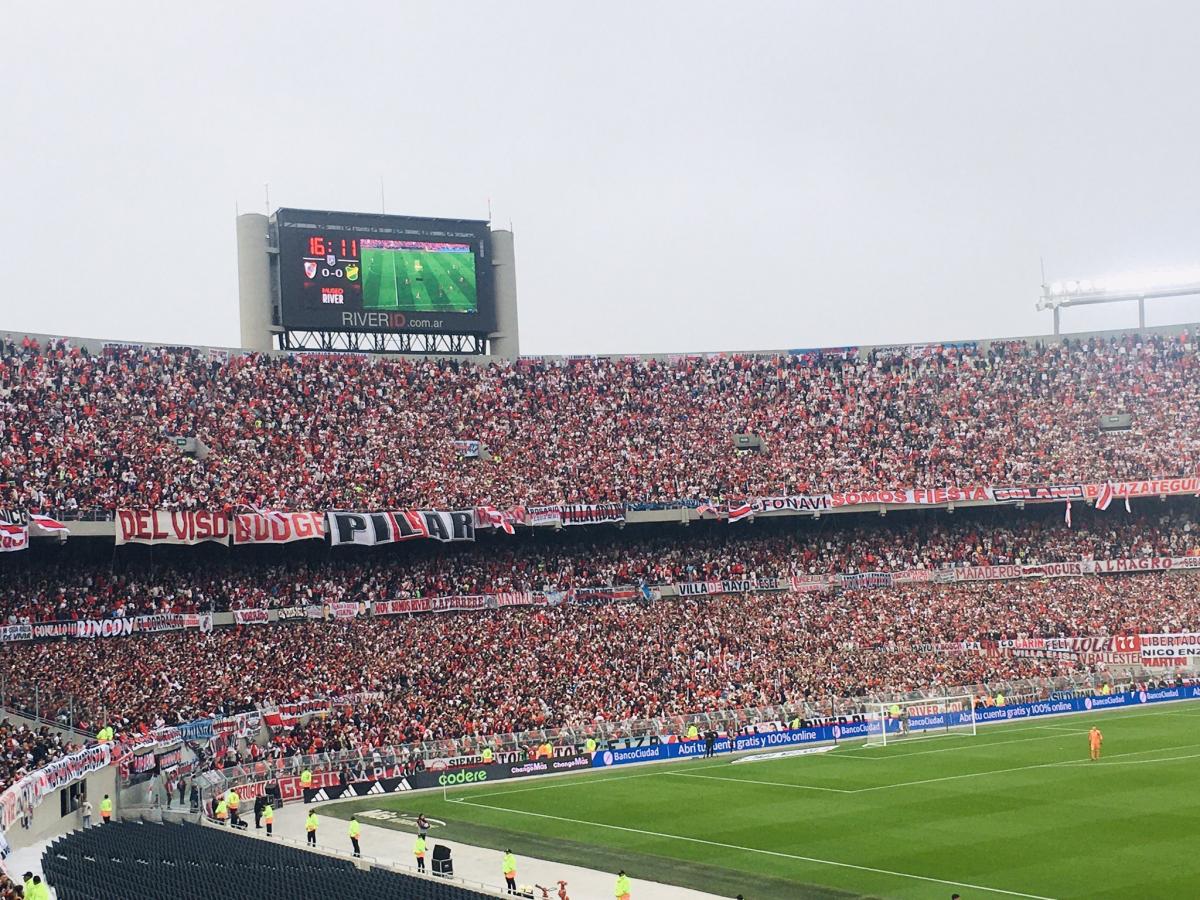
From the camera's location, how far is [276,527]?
56031 millimetres

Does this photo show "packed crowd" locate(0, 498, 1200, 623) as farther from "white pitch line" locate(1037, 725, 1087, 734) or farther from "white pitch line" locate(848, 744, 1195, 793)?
"white pitch line" locate(848, 744, 1195, 793)

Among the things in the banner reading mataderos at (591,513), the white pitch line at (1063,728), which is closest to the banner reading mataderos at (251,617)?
the banner reading mataderos at (591,513)

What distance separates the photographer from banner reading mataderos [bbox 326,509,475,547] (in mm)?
57906

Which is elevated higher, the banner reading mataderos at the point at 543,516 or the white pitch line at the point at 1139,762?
the banner reading mataderos at the point at 543,516

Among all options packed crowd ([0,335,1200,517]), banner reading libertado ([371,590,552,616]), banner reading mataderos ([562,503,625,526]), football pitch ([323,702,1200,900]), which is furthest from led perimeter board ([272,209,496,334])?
football pitch ([323,702,1200,900])

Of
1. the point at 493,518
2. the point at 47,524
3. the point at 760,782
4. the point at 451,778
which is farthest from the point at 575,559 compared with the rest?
the point at 47,524

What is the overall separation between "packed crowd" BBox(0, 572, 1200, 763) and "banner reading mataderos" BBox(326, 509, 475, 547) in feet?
11.4

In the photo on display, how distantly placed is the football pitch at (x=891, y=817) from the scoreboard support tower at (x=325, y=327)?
28.5m

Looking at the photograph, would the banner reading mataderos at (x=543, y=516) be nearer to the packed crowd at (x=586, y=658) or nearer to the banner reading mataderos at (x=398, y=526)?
the banner reading mataderos at (x=398, y=526)

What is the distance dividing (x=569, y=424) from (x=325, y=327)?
1269 centimetres

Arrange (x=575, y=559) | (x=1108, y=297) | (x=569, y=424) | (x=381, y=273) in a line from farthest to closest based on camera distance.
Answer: (x=1108, y=297) → (x=569, y=424) → (x=381, y=273) → (x=575, y=559)

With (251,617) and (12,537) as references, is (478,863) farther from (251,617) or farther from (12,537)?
(251,617)

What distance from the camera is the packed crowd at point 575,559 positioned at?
2169 inches

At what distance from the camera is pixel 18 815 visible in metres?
32.5
